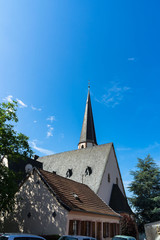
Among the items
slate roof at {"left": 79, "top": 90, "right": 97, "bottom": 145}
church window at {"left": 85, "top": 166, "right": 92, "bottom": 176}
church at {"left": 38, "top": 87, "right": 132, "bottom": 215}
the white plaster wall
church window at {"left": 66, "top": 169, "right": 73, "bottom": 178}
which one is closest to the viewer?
the white plaster wall

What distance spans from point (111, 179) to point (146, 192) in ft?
18.6

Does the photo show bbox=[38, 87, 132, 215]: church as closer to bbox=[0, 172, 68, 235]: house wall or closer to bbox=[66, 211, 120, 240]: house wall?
bbox=[66, 211, 120, 240]: house wall

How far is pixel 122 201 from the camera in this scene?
2242cm

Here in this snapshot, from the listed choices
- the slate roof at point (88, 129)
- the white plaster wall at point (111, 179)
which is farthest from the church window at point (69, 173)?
the slate roof at point (88, 129)

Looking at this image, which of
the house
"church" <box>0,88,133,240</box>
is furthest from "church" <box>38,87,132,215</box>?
the house

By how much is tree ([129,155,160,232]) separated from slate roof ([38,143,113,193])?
6432mm

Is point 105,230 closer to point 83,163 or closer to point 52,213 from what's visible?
point 52,213

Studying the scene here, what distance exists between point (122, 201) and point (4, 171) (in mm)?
14854

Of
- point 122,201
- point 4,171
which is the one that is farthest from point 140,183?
point 4,171

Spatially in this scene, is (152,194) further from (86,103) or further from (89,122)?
(86,103)

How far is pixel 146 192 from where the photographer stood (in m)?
25.9

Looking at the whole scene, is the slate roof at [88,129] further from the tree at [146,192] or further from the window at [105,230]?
the window at [105,230]

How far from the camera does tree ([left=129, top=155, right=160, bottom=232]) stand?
79.0 feet

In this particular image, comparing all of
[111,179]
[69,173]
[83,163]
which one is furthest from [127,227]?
[69,173]
